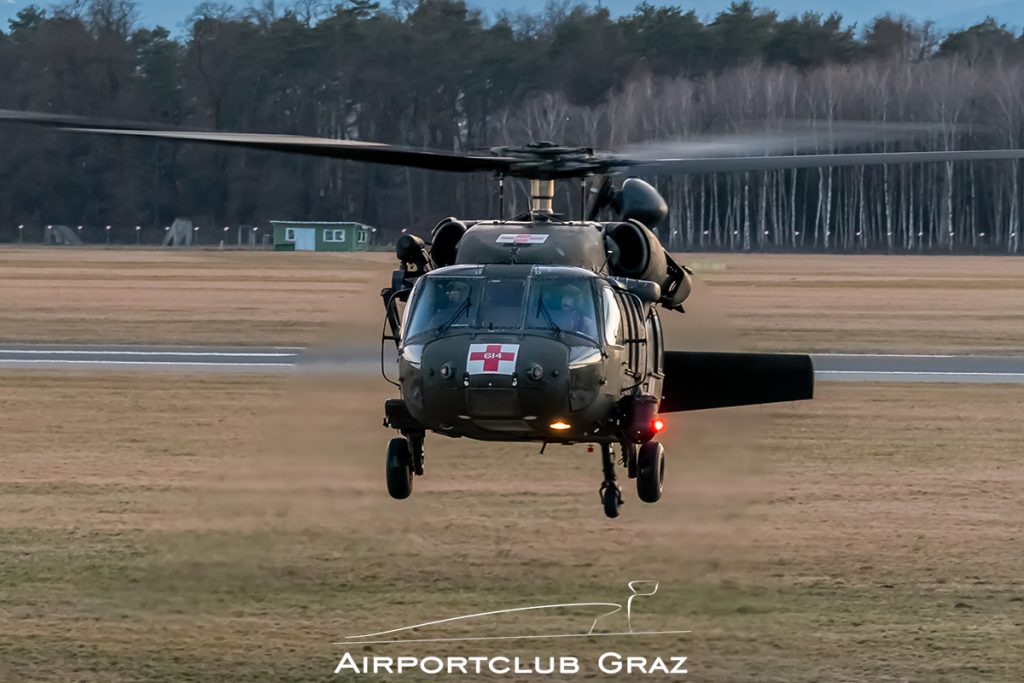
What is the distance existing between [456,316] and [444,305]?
9.6 inches

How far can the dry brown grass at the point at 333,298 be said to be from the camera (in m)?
49.9

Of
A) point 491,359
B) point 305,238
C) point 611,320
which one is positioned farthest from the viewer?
point 305,238

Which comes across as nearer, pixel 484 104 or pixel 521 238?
pixel 521 238

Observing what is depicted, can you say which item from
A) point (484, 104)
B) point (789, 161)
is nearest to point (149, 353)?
point (484, 104)

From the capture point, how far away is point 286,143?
46.4 ft

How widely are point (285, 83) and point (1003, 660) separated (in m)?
51.5

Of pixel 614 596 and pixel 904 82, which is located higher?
pixel 904 82

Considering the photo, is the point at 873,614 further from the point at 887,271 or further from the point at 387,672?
the point at 887,271

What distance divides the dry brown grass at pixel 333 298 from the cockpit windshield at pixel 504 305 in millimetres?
16755

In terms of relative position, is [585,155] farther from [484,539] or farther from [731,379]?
[484,539]

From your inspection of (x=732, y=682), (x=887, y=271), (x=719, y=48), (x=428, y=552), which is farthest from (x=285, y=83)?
(x=732, y=682)

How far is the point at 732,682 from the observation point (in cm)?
1778

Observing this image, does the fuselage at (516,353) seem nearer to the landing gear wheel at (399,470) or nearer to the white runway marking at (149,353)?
the landing gear wheel at (399,470)

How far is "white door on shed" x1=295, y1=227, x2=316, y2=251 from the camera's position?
209ft
